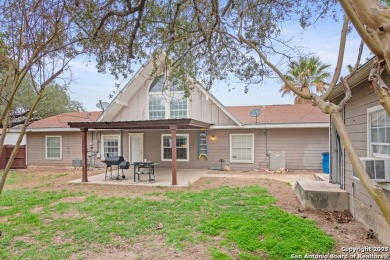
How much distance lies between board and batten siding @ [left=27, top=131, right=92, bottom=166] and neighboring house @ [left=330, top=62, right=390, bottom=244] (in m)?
13.8

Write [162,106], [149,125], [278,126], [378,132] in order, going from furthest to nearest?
[162,106] < [278,126] < [149,125] < [378,132]

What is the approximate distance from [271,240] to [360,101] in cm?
332

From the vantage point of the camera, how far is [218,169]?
530 inches

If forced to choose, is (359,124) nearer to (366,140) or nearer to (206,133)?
(366,140)

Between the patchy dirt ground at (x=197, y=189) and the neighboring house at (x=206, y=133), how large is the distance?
2.90m

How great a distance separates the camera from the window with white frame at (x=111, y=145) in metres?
15.2

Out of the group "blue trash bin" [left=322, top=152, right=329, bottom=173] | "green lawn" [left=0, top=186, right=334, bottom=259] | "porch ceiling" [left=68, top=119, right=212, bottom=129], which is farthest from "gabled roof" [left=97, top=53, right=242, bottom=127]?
"green lawn" [left=0, top=186, right=334, bottom=259]

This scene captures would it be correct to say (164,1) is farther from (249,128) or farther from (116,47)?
(249,128)

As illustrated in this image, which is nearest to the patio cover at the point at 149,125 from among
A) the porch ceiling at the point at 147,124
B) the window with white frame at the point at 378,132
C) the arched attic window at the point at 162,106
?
the porch ceiling at the point at 147,124

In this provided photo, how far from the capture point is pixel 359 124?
5391 millimetres

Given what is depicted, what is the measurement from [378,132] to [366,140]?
401mm

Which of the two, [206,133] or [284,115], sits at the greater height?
[284,115]

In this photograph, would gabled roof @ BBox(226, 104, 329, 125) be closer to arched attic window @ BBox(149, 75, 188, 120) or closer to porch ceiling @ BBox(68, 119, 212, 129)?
arched attic window @ BBox(149, 75, 188, 120)

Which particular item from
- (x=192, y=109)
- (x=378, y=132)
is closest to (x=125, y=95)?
(x=192, y=109)
